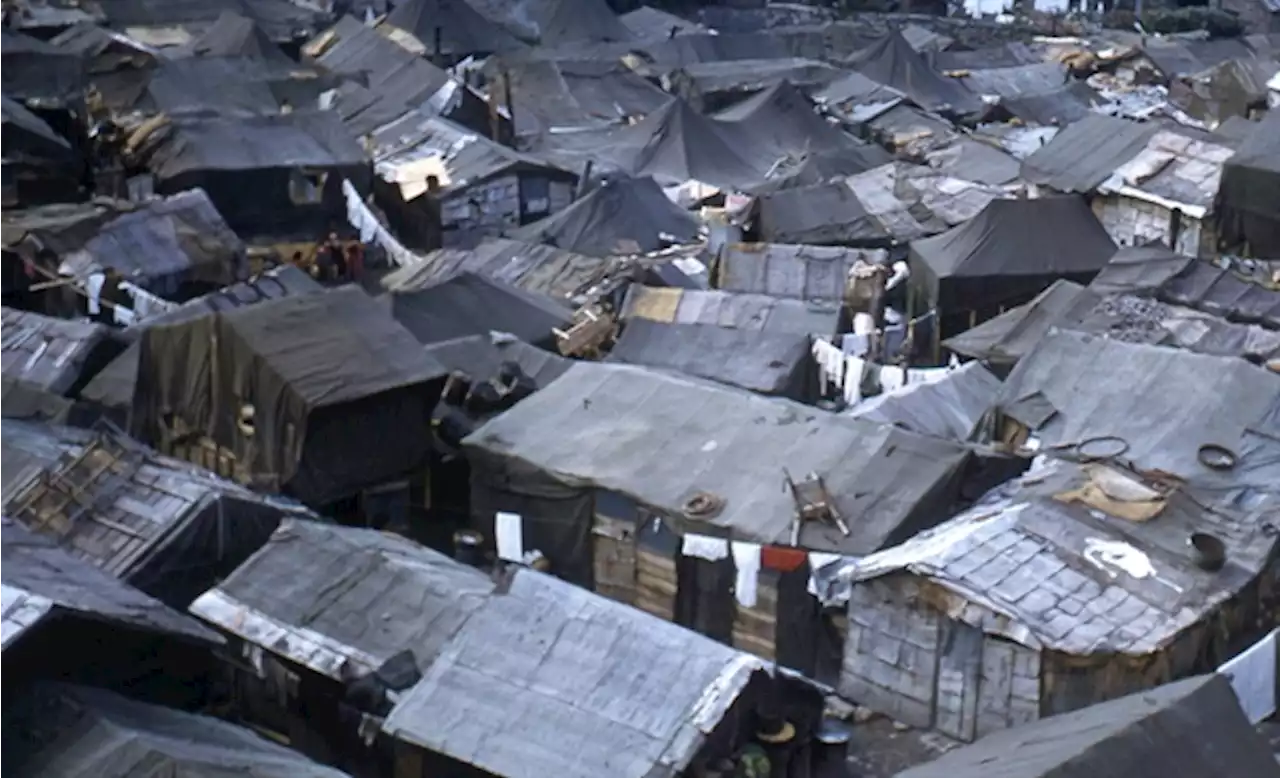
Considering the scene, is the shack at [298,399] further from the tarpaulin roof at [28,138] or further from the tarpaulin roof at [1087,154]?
the tarpaulin roof at [1087,154]

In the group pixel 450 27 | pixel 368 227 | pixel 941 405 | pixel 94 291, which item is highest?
pixel 941 405

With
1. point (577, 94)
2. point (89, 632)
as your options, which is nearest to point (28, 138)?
point (577, 94)

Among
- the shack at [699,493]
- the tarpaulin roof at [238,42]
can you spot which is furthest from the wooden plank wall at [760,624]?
the tarpaulin roof at [238,42]

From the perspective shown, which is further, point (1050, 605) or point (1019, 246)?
point (1019, 246)

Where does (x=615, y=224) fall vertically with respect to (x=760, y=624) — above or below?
below

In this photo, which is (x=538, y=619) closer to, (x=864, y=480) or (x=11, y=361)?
(x=864, y=480)

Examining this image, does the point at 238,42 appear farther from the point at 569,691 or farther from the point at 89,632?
the point at 569,691
